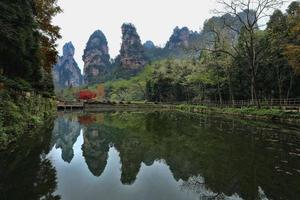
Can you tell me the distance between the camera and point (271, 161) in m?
8.77

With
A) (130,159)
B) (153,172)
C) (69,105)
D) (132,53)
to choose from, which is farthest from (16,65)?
(132,53)

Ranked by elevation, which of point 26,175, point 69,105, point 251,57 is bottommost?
point 26,175

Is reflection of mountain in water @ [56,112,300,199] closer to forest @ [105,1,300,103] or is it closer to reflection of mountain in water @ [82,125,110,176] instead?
reflection of mountain in water @ [82,125,110,176]

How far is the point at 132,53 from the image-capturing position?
627ft

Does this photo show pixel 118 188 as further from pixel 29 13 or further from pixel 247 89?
pixel 247 89

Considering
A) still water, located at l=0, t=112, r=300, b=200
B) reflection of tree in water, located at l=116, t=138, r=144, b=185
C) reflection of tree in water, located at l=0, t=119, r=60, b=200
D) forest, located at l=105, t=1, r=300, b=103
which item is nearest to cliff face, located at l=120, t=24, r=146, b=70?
forest, located at l=105, t=1, r=300, b=103

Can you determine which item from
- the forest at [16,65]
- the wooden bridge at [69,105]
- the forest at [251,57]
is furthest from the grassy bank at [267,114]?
the wooden bridge at [69,105]

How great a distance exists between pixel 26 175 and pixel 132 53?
187 metres

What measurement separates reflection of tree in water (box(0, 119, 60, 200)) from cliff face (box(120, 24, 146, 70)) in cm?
17975

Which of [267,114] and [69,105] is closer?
[267,114]

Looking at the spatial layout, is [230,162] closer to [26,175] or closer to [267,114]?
[26,175]

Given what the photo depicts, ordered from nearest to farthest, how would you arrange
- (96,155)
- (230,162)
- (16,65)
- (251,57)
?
(230,162) < (96,155) < (16,65) < (251,57)

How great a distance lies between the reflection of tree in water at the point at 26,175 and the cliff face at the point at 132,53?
590ft

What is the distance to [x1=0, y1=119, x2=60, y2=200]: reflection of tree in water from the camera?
18.6 ft
